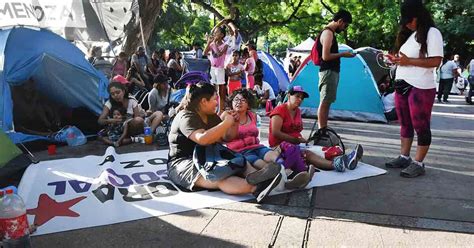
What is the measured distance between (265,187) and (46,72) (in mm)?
4680

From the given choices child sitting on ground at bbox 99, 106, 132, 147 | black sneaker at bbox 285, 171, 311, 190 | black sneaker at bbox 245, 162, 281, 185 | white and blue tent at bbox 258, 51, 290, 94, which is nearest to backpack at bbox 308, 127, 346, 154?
black sneaker at bbox 285, 171, 311, 190

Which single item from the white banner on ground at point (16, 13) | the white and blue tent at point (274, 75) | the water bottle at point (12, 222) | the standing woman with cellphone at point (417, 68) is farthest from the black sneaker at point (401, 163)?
the white and blue tent at point (274, 75)

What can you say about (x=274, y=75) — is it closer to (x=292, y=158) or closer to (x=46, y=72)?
(x=46, y=72)

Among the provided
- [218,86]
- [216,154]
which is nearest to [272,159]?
[216,154]

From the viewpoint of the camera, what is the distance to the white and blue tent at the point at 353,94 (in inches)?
329

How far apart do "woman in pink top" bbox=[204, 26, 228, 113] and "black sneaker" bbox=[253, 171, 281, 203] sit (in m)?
3.65

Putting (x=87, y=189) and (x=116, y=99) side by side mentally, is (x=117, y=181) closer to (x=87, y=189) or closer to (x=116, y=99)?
(x=87, y=189)

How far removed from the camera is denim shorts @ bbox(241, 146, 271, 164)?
4.04 m

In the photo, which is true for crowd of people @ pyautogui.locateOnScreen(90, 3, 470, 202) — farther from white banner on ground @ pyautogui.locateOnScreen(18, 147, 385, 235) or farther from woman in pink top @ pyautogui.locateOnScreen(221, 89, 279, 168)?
white banner on ground @ pyautogui.locateOnScreen(18, 147, 385, 235)

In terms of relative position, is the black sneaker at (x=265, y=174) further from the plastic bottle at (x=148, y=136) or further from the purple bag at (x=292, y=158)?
the plastic bottle at (x=148, y=136)

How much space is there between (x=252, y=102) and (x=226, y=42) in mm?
2894

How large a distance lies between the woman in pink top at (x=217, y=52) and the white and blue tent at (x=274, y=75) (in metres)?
4.90

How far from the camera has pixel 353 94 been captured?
27.8ft

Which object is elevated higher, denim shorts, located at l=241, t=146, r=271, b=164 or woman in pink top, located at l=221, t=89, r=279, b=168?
woman in pink top, located at l=221, t=89, r=279, b=168
